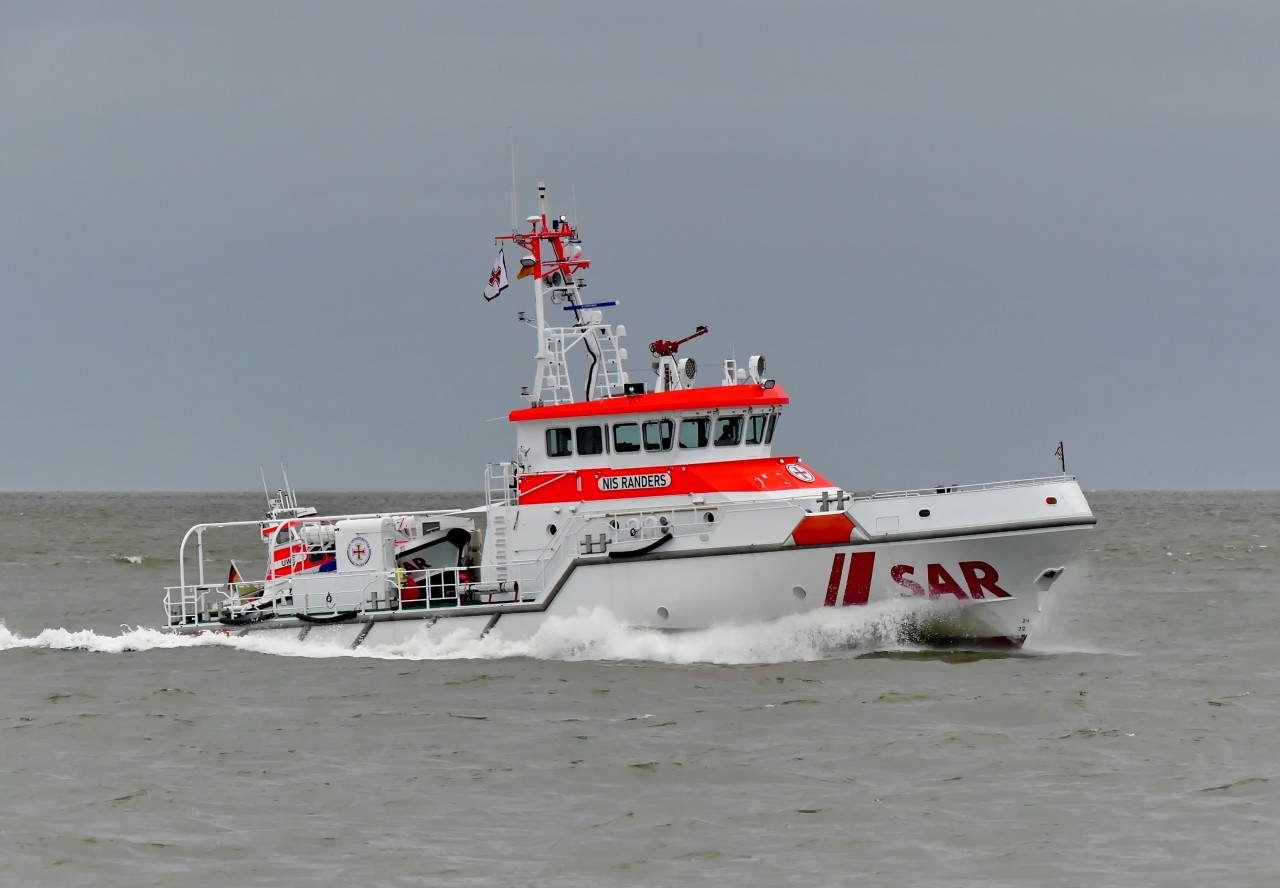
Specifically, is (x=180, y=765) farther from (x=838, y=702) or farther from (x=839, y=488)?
(x=839, y=488)

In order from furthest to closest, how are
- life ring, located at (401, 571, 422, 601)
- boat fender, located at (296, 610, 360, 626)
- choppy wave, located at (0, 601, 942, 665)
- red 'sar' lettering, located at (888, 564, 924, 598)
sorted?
life ring, located at (401, 571, 422, 601) < boat fender, located at (296, 610, 360, 626) < choppy wave, located at (0, 601, 942, 665) < red 'sar' lettering, located at (888, 564, 924, 598)

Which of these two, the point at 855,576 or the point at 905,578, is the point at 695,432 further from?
the point at 905,578

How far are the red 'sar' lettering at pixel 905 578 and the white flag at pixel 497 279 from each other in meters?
6.84

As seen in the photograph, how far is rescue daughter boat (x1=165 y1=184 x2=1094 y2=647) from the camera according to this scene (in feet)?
58.8

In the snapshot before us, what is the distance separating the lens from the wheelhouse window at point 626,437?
19312 mm

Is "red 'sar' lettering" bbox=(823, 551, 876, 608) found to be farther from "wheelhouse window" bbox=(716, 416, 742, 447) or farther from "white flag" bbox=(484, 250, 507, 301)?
"white flag" bbox=(484, 250, 507, 301)

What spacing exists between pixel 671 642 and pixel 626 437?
286 cm

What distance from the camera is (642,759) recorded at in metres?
13.6

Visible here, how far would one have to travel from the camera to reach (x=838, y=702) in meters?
15.8

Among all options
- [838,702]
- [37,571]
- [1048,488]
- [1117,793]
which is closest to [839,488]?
[1048,488]

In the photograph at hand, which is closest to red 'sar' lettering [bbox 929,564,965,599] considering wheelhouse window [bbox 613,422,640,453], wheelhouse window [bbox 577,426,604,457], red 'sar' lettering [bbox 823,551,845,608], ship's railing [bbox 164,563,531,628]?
red 'sar' lettering [bbox 823,551,845,608]

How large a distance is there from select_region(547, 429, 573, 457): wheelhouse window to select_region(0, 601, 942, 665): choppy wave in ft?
7.60

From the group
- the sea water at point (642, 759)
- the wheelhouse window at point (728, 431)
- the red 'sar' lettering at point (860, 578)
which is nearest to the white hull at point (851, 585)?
the red 'sar' lettering at point (860, 578)

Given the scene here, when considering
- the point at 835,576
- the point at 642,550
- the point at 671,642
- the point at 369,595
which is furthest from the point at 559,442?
the point at 835,576
